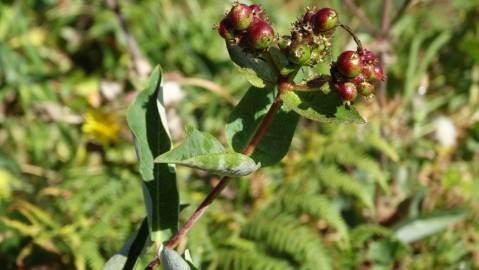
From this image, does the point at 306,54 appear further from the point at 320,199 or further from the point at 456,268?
the point at 456,268

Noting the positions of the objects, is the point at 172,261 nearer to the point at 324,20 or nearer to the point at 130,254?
the point at 130,254

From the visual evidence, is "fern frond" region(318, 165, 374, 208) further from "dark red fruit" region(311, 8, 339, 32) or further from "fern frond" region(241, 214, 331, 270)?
"dark red fruit" region(311, 8, 339, 32)

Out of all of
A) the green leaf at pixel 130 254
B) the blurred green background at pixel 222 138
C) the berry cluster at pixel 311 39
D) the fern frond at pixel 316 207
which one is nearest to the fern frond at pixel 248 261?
the blurred green background at pixel 222 138

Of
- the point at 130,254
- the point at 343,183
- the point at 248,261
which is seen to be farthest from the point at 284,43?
the point at 343,183

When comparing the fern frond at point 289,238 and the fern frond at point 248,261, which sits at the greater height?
the fern frond at point 289,238

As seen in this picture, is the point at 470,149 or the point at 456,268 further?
the point at 470,149

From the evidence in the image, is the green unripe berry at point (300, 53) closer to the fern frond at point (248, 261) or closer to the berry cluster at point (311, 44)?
the berry cluster at point (311, 44)

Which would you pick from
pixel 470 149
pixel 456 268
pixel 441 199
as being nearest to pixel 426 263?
pixel 456 268
